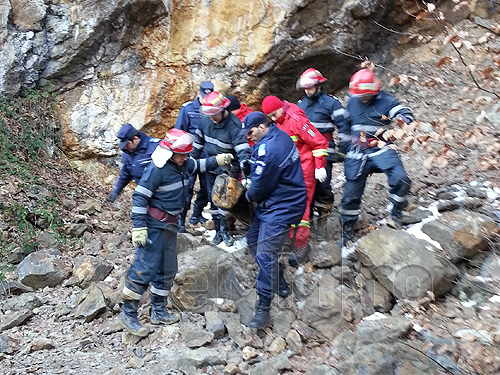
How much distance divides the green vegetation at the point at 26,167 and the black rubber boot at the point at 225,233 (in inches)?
102

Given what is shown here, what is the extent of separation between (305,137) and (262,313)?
6.51ft

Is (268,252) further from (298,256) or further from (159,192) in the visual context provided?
(159,192)

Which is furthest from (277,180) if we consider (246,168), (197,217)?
(197,217)

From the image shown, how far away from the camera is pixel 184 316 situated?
479cm

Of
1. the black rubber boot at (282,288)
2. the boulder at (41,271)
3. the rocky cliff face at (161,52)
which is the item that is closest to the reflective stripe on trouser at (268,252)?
the black rubber boot at (282,288)

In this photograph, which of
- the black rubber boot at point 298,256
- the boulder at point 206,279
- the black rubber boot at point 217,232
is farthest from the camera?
the black rubber boot at point 217,232

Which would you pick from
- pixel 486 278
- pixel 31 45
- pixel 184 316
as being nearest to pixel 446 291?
pixel 486 278

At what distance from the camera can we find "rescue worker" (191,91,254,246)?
5.24 meters

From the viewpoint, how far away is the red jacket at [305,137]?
16.5ft

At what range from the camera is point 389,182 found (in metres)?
4.99

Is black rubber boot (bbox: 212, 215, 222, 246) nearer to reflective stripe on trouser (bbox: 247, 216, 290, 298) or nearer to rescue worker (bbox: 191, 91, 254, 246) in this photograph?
rescue worker (bbox: 191, 91, 254, 246)

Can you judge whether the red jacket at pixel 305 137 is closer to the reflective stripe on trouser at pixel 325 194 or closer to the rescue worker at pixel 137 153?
the reflective stripe on trouser at pixel 325 194

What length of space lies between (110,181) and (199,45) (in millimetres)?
3187

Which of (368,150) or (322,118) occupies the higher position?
(322,118)
